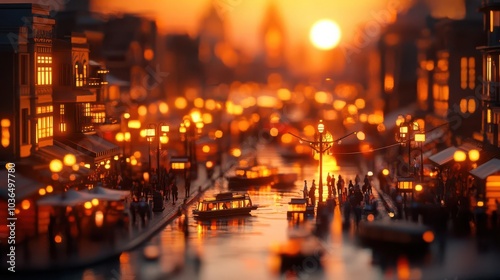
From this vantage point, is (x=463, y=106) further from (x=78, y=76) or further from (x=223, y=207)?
(x=223, y=207)

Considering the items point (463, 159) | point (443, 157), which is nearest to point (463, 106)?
point (443, 157)

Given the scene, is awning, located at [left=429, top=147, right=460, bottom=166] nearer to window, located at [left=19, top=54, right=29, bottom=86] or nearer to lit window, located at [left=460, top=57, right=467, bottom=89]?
lit window, located at [left=460, top=57, right=467, bottom=89]

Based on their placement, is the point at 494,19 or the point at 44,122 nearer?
the point at 44,122

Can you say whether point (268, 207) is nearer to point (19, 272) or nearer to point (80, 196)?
point (80, 196)

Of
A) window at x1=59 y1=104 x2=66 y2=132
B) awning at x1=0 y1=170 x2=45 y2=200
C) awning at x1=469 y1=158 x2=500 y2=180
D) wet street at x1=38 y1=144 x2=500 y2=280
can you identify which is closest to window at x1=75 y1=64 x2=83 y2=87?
window at x1=59 y1=104 x2=66 y2=132

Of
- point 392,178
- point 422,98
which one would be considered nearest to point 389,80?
point 422,98

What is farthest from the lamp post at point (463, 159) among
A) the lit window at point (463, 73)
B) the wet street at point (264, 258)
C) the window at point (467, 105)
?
the lit window at point (463, 73)

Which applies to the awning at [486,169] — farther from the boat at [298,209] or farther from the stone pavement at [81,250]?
the stone pavement at [81,250]
